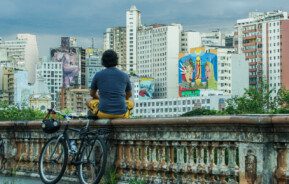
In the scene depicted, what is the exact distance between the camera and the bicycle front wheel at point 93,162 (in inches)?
406

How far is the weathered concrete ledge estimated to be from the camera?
823 centimetres

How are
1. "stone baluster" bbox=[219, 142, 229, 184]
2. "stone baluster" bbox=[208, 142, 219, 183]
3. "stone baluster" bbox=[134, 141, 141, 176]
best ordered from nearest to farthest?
"stone baluster" bbox=[219, 142, 229, 184], "stone baluster" bbox=[208, 142, 219, 183], "stone baluster" bbox=[134, 141, 141, 176]

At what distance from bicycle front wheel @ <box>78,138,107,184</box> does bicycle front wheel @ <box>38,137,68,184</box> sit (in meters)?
0.39

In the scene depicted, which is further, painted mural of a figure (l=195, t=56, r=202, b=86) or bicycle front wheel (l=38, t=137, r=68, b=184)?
painted mural of a figure (l=195, t=56, r=202, b=86)

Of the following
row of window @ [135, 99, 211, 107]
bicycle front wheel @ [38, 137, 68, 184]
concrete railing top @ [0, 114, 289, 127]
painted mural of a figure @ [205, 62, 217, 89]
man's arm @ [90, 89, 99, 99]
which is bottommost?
row of window @ [135, 99, 211, 107]

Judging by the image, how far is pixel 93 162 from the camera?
34.7 feet

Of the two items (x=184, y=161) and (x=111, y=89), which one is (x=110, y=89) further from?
(x=184, y=161)

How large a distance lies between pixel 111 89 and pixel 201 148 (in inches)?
98.8

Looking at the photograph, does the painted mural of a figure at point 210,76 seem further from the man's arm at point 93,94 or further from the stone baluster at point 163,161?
the stone baluster at point 163,161

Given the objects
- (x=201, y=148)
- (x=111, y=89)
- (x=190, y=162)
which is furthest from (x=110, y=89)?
(x=201, y=148)

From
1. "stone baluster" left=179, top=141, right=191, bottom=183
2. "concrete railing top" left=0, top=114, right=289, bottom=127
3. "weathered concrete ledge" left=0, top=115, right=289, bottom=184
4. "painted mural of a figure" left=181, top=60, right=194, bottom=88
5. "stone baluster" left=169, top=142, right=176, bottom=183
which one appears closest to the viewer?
"concrete railing top" left=0, top=114, right=289, bottom=127

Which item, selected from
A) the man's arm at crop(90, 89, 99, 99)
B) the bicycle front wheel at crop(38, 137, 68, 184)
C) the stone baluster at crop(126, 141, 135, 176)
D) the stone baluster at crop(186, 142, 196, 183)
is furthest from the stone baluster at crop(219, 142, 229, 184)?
the man's arm at crop(90, 89, 99, 99)

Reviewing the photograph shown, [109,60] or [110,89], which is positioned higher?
[109,60]

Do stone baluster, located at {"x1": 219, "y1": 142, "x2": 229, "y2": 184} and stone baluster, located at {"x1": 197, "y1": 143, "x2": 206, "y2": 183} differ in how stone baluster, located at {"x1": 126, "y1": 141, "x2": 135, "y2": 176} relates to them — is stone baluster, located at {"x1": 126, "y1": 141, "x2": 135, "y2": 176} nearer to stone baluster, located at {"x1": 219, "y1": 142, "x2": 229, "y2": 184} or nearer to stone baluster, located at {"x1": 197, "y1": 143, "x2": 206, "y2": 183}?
stone baluster, located at {"x1": 197, "y1": 143, "x2": 206, "y2": 183}
